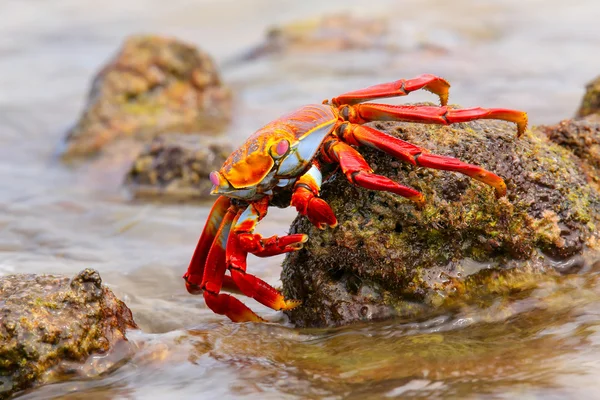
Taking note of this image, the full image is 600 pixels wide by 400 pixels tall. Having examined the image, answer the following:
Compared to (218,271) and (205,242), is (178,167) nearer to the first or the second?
(205,242)

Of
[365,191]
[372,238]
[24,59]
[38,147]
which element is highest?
[24,59]

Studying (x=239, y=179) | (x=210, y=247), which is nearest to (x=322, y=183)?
(x=239, y=179)

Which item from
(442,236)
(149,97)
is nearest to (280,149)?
(442,236)

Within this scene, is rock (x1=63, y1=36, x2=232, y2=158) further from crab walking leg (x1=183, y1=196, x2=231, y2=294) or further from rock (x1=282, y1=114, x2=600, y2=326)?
rock (x1=282, y1=114, x2=600, y2=326)

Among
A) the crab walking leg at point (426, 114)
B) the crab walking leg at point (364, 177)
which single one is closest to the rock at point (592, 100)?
the crab walking leg at point (426, 114)

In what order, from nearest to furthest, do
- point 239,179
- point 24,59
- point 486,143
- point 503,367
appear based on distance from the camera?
point 503,367, point 239,179, point 486,143, point 24,59

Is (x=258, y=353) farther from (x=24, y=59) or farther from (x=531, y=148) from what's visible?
(x=24, y=59)

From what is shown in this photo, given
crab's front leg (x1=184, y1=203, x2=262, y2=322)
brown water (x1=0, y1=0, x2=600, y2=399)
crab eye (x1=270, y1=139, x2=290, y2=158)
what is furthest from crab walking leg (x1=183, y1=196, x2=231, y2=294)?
crab eye (x1=270, y1=139, x2=290, y2=158)
